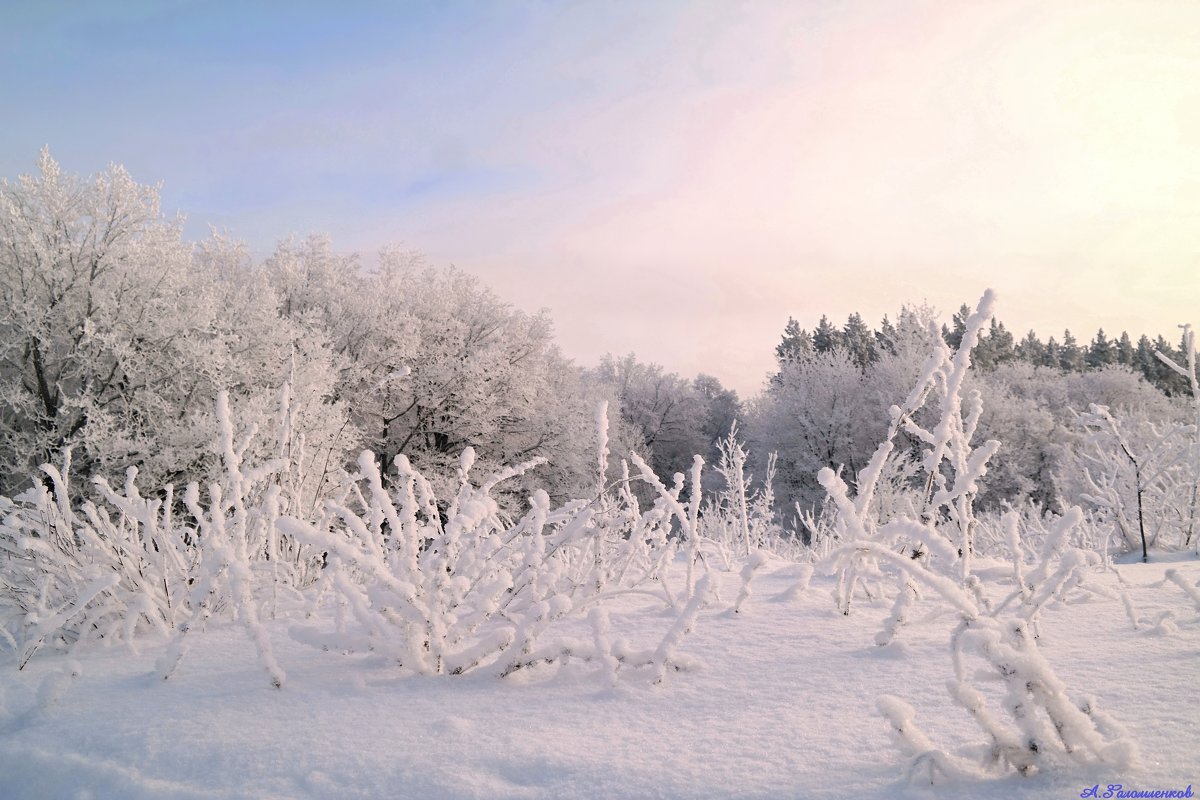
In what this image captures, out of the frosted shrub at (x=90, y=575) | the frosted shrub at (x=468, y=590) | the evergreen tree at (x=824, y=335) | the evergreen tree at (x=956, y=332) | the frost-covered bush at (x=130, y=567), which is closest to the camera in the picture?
the frosted shrub at (x=468, y=590)

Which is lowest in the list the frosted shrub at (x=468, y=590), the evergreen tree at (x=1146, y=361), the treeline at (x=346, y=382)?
the frosted shrub at (x=468, y=590)

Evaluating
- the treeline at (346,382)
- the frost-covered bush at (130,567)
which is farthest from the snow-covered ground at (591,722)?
the treeline at (346,382)

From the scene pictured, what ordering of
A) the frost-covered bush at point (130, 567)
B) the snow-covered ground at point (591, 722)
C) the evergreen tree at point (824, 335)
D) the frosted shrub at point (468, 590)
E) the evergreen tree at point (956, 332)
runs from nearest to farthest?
the snow-covered ground at point (591, 722) < the frosted shrub at point (468, 590) < the frost-covered bush at point (130, 567) < the evergreen tree at point (956, 332) < the evergreen tree at point (824, 335)

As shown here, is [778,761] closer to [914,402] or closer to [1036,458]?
[914,402]

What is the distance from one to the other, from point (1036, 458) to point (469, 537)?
3597 centimetres

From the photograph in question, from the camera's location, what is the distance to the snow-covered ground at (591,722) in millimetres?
1332

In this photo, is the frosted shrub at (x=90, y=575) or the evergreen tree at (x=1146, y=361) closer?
the frosted shrub at (x=90, y=575)

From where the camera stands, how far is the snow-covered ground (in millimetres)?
1332

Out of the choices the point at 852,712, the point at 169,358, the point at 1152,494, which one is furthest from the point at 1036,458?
the point at 852,712

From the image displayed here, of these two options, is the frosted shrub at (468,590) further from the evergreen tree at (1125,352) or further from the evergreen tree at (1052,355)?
the evergreen tree at (1125,352)

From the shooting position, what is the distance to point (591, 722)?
1.67 m

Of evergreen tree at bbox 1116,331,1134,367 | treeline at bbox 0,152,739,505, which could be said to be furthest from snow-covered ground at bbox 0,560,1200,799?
evergreen tree at bbox 1116,331,1134,367

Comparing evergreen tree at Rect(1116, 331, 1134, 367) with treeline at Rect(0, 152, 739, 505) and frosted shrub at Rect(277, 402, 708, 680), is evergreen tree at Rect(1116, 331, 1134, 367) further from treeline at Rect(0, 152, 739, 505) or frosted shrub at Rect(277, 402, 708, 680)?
frosted shrub at Rect(277, 402, 708, 680)

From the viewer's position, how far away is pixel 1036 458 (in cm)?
3203
